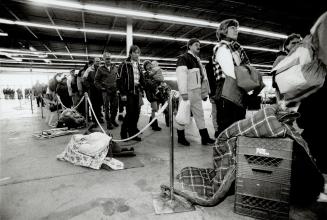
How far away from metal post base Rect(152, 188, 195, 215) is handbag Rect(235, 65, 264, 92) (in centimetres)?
132

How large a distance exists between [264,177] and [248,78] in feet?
3.46

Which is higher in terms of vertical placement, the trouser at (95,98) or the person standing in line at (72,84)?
the person standing in line at (72,84)

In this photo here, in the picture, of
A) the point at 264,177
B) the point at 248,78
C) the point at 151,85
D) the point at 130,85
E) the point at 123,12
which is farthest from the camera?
the point at 123,12

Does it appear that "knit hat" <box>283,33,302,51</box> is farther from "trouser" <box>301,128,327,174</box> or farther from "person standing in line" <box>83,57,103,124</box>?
"person standing in line" <box>83,57,103,124</box>

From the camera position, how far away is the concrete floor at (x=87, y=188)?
5.64 feet

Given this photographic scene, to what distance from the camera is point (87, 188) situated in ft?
7.18

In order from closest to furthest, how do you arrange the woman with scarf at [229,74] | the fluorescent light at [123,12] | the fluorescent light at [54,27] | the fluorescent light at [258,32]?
the woman with scarf at [229,74] → the fluorescent light at [123,12] → the fluorescent light at [54,27] → the fluorescent light at [258,32]

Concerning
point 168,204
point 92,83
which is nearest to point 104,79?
point 92,83

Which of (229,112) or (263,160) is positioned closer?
(263,160)

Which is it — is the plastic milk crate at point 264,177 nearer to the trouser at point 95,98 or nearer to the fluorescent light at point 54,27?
the trouser at point 95,98

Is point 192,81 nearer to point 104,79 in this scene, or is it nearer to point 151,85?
point 151,85

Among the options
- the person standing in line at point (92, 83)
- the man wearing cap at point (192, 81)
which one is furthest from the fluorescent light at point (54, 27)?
the man wearing cap at point (192, 81)

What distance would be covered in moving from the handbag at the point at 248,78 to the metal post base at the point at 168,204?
1319mm

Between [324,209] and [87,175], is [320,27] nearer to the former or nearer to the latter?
[324,209]
